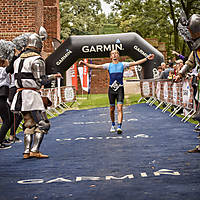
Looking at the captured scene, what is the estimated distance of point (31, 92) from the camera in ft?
21.4

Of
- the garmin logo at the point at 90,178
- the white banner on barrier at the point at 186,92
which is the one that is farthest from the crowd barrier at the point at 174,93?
the garmin logo at the point at 90,178

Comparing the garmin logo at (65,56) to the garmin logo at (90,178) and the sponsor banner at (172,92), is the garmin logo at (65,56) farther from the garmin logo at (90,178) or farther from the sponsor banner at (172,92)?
the garmin logo at (90,178)

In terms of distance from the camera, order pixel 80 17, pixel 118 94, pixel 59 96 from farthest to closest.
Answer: pixel 80 17 → pixel 59 96 → pixel 118 94

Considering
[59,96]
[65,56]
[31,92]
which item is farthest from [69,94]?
[31,92]

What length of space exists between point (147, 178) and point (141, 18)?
3090 centimetres

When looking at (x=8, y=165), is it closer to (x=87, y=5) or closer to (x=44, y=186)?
(x=44, y=186)

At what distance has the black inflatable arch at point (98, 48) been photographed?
19047mm

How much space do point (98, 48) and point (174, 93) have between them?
637 cm

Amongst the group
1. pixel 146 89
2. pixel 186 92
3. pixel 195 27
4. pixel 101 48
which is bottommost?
pixel 146 89

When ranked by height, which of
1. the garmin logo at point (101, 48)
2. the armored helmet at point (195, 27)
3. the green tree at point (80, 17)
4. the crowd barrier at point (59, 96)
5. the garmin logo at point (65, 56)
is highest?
the green tree at point (80, 17)

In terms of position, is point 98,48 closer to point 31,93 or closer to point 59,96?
point 59,96

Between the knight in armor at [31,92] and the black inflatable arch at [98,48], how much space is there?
12.6m

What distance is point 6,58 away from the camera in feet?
26.2

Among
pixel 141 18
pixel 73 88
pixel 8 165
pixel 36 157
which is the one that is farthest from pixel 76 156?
pixel 141 18
